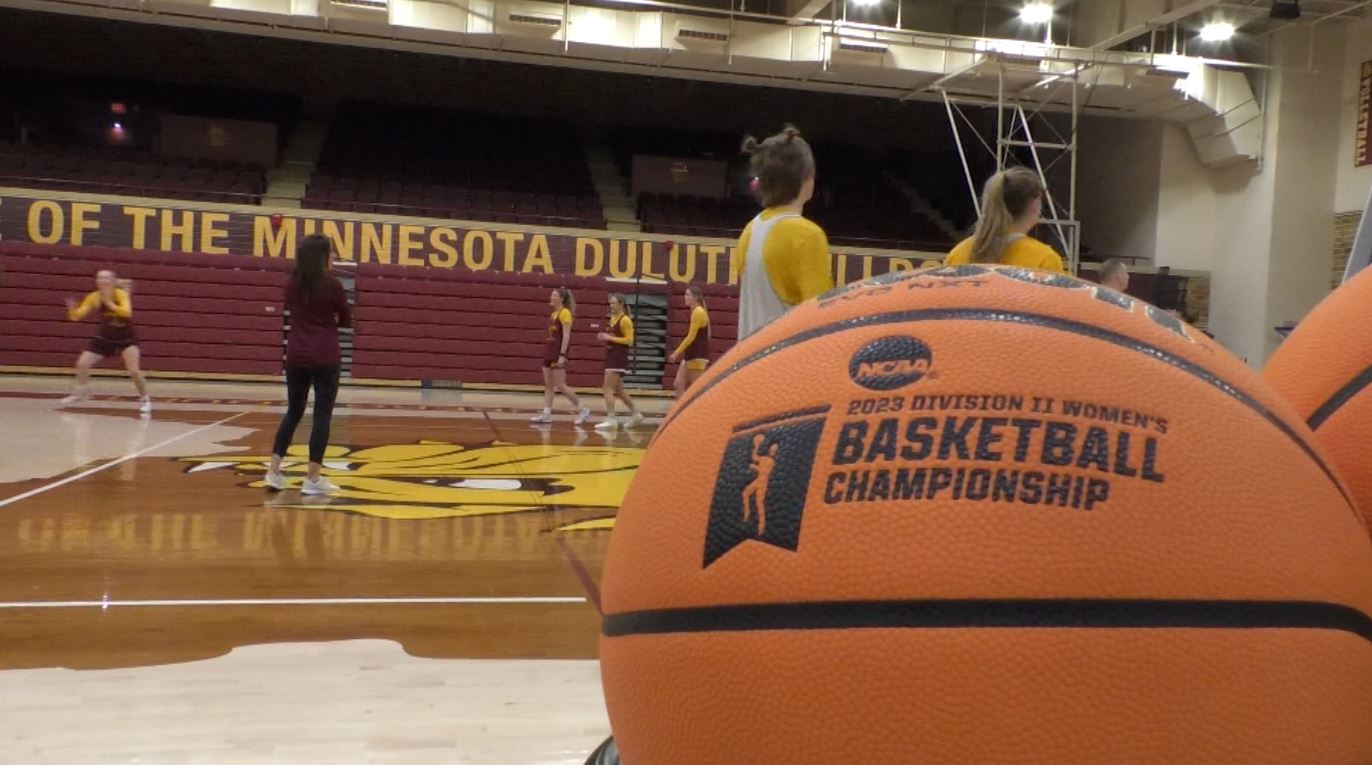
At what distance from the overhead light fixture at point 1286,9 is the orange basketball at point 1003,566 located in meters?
14.7

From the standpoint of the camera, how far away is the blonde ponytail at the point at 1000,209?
3080 mm

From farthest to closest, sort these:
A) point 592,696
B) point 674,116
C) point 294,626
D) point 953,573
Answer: point 674,116
point 294,626
point 592,696
point 953,573

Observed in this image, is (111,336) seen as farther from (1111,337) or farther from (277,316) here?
(1111,337)

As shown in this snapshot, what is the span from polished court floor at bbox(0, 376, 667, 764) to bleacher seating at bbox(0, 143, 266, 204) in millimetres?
10008

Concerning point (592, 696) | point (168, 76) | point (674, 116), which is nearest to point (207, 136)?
point (168, 76)

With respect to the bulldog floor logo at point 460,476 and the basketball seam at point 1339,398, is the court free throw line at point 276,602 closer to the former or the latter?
the bulldog floor logo at point 460,476

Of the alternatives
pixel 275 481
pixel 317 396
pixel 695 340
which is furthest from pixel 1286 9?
pixel 275 481

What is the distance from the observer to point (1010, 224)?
311 cm

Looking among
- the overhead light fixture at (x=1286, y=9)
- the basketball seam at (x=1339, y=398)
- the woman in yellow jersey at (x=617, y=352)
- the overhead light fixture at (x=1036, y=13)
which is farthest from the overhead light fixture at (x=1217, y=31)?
the basketball seam at (x=1339, y=398)

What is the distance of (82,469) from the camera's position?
20.8 ft

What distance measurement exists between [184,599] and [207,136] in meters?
18.6

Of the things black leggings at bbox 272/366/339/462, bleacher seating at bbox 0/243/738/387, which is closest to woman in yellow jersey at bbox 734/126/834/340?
black leggings at bbox 272/366/339/462

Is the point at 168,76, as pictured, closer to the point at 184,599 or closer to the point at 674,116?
the point at 674,116

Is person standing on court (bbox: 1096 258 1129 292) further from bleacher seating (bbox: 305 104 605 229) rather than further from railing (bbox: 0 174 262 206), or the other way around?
railing (bbox: 0 174 262 206)
